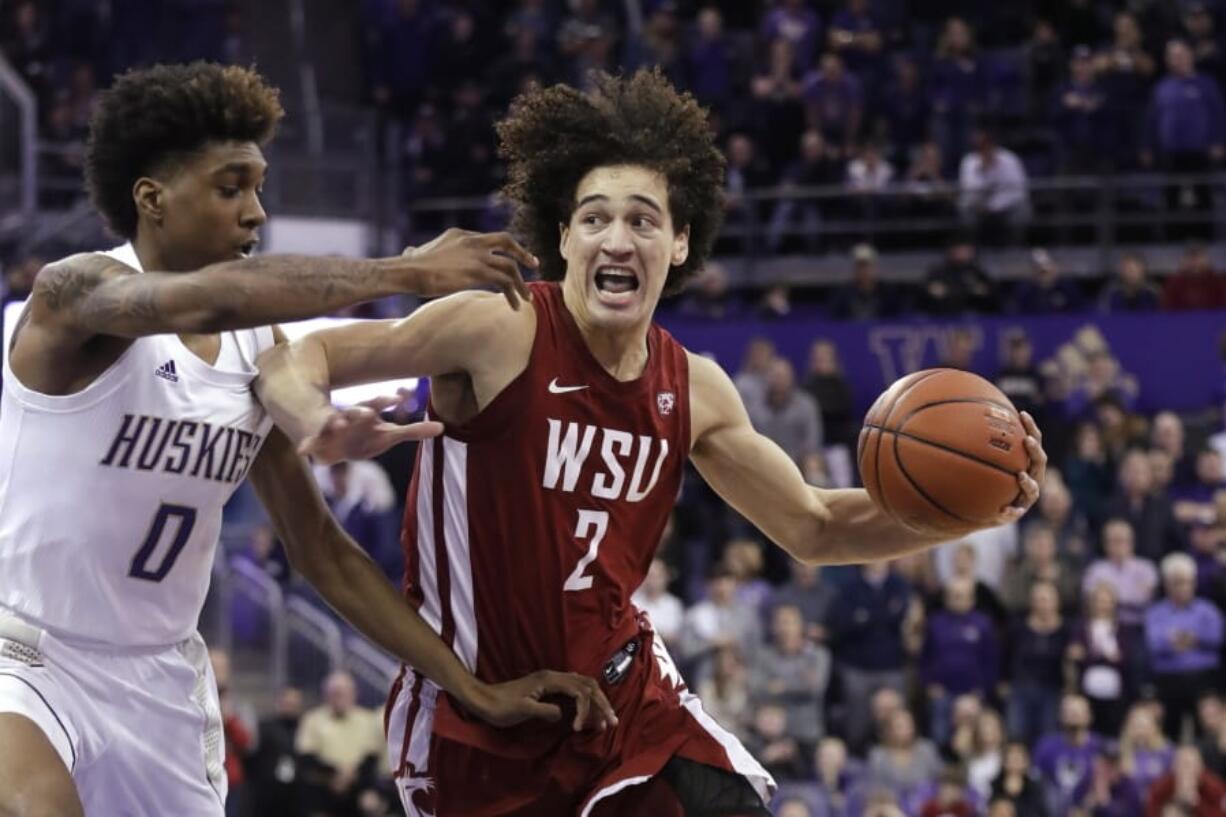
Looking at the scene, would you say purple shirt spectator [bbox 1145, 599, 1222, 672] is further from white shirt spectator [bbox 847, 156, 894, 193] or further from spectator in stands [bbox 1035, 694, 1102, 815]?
white shirt spectator [bbox 847, 156, 894, 193]

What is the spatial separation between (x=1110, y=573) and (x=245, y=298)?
30.2ft

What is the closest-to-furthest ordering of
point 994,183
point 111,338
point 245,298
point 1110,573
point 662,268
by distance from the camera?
1. point 245,298
2. point 111,338
3. point 662,268
4. point 1110,573
5. point 994,183

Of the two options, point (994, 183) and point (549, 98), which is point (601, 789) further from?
point (994, 183)

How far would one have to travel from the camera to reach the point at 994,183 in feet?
53.7

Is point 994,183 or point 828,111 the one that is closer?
point 994,183

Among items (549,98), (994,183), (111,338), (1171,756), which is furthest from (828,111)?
(111,338)

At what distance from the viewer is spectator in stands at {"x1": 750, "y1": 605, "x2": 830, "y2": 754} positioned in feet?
41.5

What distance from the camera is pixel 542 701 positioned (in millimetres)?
5258

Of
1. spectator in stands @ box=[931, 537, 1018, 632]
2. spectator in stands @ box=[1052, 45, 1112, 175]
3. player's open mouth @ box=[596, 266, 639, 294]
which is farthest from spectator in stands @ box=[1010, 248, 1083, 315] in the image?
player's open mouth @ box=[596, 266, 639, 294]

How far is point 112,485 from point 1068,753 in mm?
8171

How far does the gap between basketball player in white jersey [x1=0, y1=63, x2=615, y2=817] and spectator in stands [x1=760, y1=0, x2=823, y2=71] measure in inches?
521

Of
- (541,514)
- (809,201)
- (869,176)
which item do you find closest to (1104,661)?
(869,176)

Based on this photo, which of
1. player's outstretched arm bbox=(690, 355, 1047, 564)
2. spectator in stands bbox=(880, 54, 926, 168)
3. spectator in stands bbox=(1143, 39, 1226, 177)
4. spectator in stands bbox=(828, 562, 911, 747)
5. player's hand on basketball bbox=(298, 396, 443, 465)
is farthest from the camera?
spectator in stands bbox=(880, 54, 926, 168)

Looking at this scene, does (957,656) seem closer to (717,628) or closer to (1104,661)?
(1104,661)
